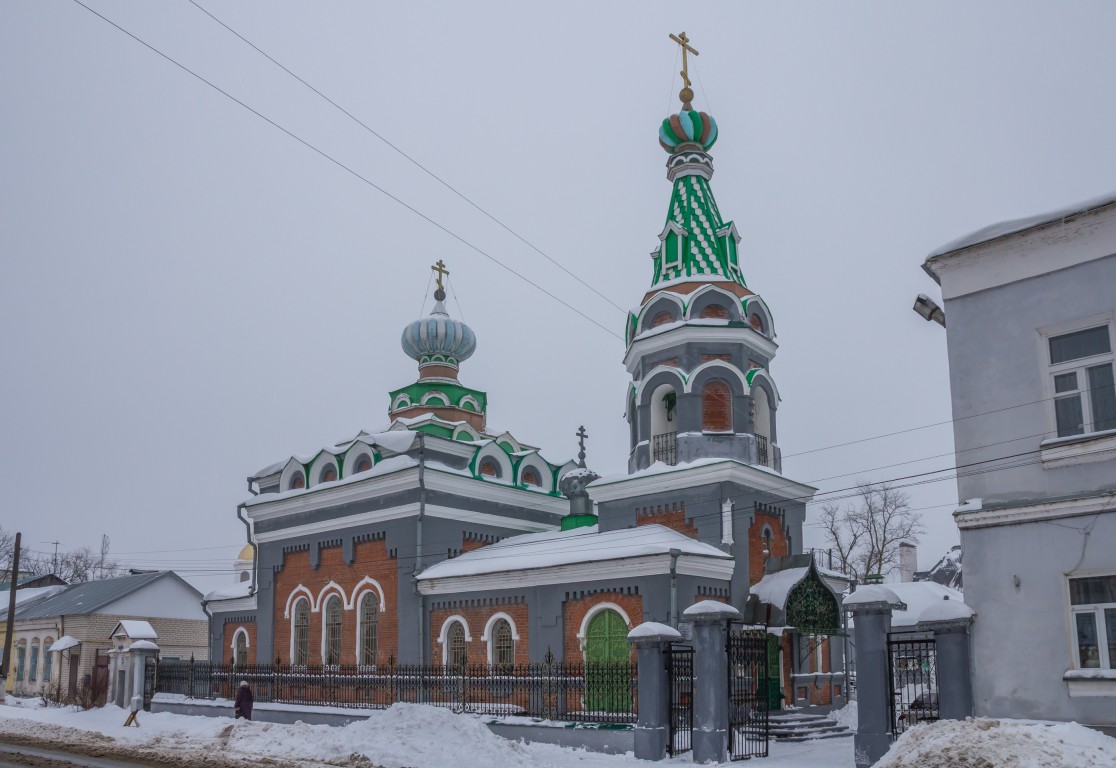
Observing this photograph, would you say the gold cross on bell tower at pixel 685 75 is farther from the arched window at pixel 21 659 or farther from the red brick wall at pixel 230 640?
the arched window at pixel 21 659

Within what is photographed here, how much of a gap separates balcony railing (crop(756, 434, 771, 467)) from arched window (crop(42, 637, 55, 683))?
973 inches

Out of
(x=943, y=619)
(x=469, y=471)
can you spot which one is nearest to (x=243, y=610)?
(x=469, y=471)

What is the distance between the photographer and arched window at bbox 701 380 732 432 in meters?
19.8

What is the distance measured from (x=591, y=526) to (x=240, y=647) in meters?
10.1

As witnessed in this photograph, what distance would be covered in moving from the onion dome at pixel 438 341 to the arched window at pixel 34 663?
55.4 ft

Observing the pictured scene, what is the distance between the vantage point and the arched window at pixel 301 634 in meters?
23.6

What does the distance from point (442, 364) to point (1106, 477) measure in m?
20.0

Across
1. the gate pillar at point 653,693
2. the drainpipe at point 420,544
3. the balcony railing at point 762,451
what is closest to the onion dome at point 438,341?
the drainpipe at point 420,544

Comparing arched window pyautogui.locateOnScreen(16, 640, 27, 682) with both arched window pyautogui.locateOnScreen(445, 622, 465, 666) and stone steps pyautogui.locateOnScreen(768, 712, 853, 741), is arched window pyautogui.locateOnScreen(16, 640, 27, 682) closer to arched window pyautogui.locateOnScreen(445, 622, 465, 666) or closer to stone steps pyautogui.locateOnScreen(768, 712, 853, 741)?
arched window pyautogui.locateOnScreen(445, 622, 465, 666)

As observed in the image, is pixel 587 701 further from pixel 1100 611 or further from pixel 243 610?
pixel 243 610

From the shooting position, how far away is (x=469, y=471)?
23.4 metres

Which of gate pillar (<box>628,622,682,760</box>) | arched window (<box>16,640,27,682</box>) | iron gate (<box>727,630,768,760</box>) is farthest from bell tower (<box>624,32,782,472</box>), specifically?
arched window (<box>16,640,27,682</box>)

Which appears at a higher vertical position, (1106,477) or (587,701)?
(1106,477)

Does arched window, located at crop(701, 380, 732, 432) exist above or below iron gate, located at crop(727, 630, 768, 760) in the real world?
above
